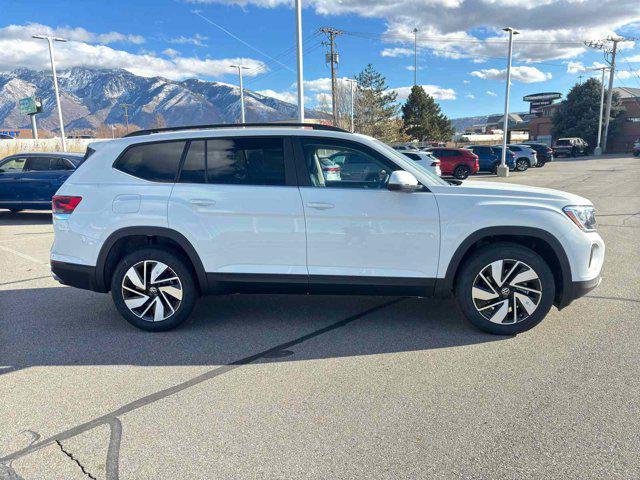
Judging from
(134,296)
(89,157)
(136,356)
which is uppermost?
(89,157)

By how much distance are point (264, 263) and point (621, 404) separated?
2832 millimetres

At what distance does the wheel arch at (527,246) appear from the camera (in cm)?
384

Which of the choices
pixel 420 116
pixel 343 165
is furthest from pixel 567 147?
pixel 343 165

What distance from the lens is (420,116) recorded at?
56125 millimetres

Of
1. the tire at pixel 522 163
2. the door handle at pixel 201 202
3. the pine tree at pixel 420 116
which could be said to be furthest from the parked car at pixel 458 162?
the pine tree at pixel 420 116

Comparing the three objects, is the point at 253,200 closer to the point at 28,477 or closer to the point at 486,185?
the point at 486,185

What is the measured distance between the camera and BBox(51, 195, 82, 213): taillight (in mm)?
4238

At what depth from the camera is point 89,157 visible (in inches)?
172

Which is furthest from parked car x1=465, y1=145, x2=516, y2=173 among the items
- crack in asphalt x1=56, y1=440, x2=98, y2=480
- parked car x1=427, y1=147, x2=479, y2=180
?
crack in asphalt x1=56, y1=440, x2=98, y2=480

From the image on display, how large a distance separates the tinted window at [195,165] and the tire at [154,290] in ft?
2.33

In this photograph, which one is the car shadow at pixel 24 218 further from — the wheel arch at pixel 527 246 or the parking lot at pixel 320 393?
the wheel arch at pixel 527 246

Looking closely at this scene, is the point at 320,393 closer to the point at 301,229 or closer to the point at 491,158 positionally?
the point at 301,229

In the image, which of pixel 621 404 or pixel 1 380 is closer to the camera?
pixel 621 404

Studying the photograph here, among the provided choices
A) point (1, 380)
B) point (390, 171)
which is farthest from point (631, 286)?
point (1, 380)
